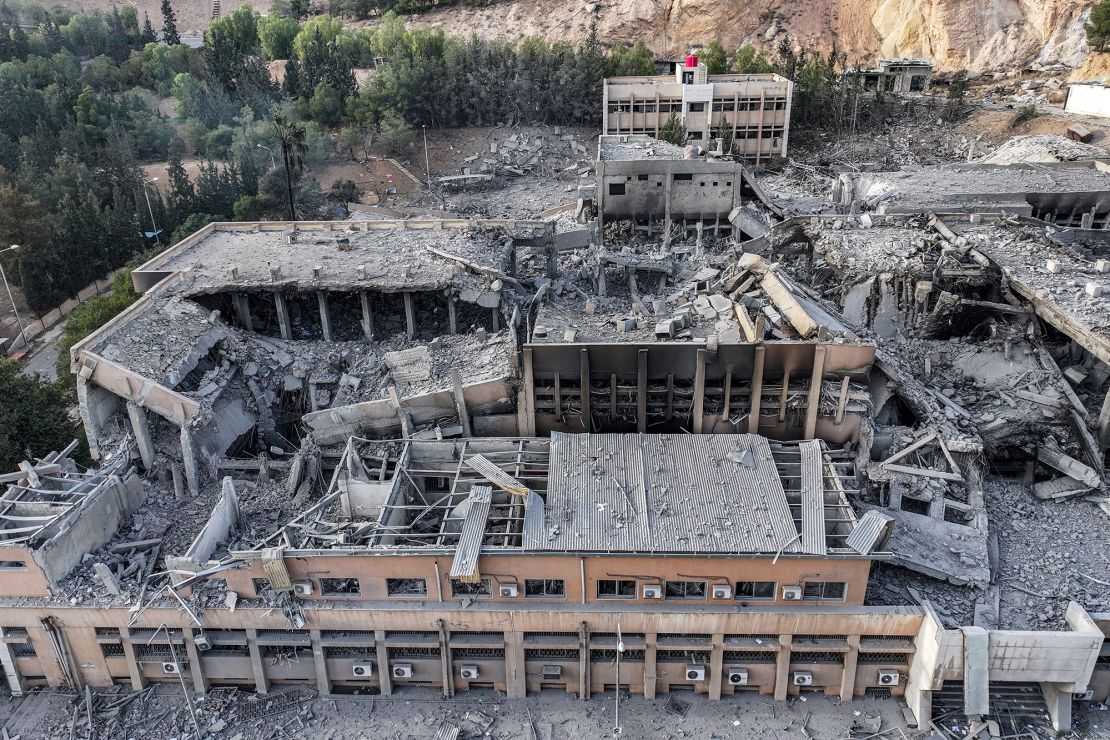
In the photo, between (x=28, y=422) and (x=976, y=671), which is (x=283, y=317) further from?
(x=976, y=671)

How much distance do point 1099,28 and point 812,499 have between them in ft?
165

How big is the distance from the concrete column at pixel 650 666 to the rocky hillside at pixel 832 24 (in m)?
60.0

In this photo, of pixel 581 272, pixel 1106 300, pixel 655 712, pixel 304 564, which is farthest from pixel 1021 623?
pixel 581 272

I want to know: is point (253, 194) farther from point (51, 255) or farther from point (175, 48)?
point (175, 48)

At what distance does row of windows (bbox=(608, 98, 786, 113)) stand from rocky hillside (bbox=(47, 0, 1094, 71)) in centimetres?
2048

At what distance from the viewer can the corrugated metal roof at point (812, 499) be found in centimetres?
1756

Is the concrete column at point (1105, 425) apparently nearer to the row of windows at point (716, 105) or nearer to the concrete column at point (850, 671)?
the concrete column at point (850, 671)

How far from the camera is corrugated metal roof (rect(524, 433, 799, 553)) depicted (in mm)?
17812

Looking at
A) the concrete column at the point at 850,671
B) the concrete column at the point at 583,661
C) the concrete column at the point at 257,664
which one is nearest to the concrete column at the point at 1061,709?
the concrete column at the point at 850,671

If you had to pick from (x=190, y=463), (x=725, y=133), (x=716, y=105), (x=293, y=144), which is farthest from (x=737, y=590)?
(x=716, y=105)

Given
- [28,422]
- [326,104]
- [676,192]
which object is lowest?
[28,422]

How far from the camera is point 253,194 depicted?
47.8 metres

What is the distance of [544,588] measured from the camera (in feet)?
60.0

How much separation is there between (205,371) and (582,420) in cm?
1207
